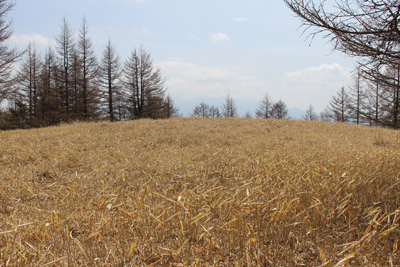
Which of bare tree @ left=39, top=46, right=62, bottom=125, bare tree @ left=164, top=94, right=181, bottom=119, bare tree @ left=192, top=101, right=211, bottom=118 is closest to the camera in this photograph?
bare tree @ left=39, top=46, right=62, bottom=125

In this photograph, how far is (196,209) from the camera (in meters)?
1.99

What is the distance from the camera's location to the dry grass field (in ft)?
4.70

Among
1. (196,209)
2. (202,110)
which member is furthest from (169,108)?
(196,209)

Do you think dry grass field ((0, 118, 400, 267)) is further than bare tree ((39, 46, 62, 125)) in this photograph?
No

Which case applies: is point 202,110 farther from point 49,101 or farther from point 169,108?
point 49,101

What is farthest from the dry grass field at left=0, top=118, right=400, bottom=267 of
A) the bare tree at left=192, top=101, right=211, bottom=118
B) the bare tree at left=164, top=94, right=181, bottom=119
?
the bare tree at left=192, top=101, right=211, bottom=118

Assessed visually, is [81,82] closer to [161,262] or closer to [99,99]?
[99,99]

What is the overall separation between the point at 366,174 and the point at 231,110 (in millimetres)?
40361

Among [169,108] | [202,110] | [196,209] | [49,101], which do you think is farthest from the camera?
[202,110]

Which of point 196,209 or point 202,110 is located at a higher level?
point 202,110

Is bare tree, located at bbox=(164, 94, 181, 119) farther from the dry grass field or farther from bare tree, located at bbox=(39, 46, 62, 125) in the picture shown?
the dry grass field

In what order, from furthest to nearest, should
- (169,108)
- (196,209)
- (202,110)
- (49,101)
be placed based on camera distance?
(202,110)
(169,108)
(49,101)
(196,209)

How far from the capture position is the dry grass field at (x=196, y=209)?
1.43 metres

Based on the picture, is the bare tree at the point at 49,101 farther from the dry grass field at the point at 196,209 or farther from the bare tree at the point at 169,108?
the dry grass field at the point at 196,209
